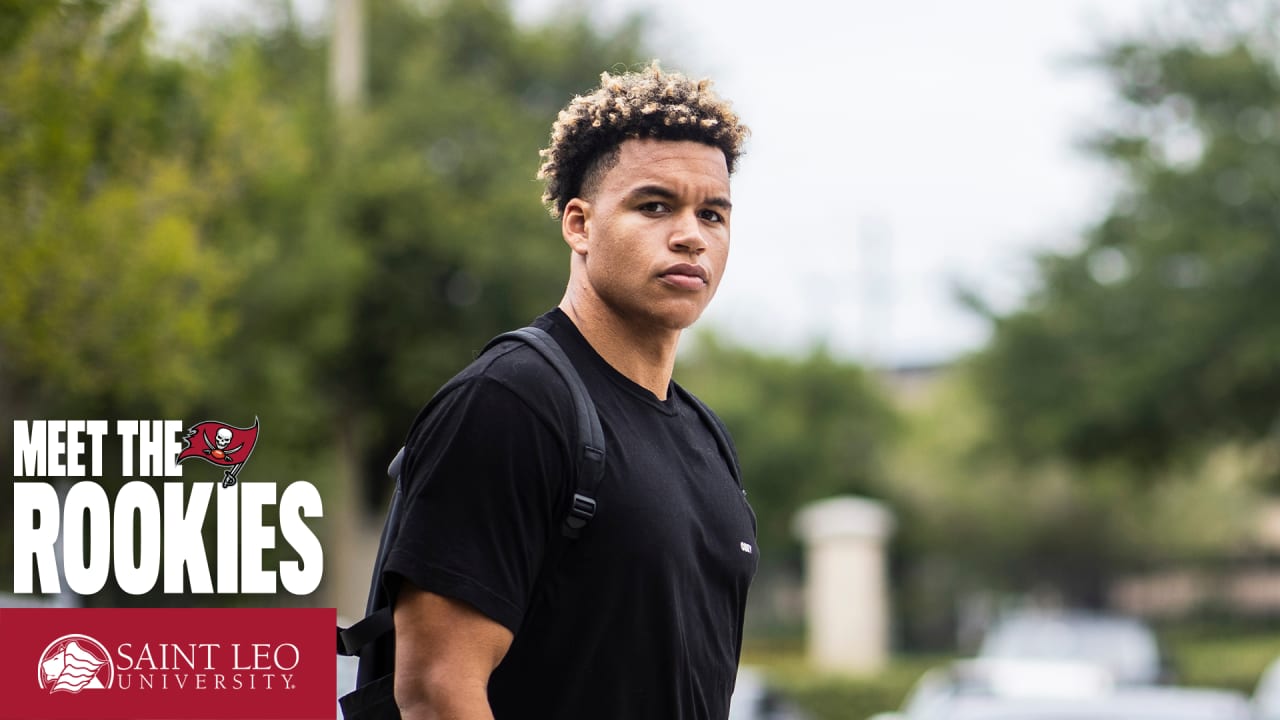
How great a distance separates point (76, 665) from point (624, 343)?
1.32 metres

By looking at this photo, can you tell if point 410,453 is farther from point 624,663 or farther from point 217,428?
Answer: point 217,428

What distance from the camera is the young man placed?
7.88ft

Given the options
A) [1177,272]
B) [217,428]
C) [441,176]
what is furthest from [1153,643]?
[217,428]

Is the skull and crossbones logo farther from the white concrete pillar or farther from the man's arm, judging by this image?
the white concrete pillar

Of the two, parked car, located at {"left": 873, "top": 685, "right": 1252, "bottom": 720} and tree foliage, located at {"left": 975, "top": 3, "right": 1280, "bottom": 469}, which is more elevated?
tree foliage, located at {"left": 975, "top": 3, "right": 1280, "bottom": 469}

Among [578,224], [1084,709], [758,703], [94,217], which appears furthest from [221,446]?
[758,703]

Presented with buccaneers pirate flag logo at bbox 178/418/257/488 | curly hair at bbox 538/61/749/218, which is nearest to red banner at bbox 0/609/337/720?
buccaneers pirate flag logo at bbox 178/418/257/488

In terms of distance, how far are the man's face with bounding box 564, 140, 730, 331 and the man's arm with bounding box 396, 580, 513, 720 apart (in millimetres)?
565

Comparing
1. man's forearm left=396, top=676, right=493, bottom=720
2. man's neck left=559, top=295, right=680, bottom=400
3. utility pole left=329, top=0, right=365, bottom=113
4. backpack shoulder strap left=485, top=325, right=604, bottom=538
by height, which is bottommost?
man's forearm left=396, top=676, right=493, bottom=720

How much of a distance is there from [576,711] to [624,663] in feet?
0.30

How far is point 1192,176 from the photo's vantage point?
21.9m

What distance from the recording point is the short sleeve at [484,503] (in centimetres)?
239

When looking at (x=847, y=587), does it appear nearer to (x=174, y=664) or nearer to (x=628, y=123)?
(x=174, y=664)

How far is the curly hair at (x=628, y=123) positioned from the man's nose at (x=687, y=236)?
138 millimetres
